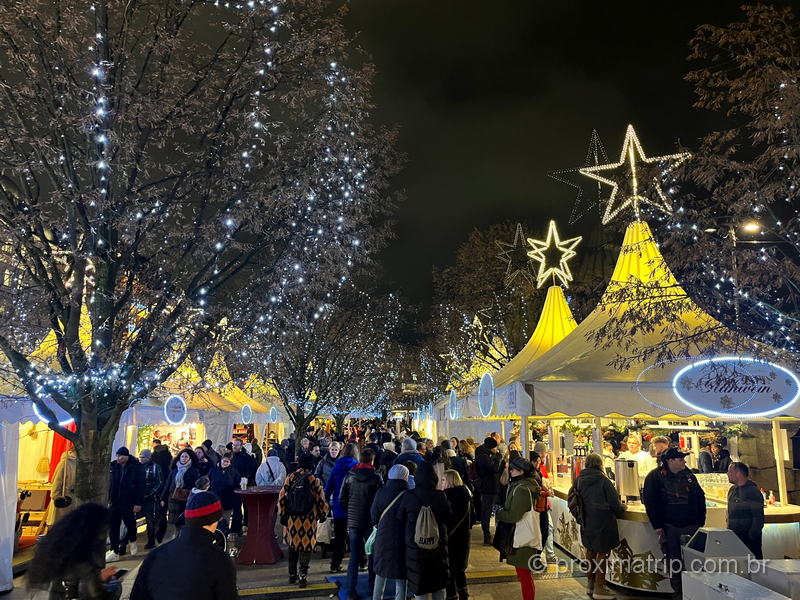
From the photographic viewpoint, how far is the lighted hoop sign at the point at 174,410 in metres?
13.4

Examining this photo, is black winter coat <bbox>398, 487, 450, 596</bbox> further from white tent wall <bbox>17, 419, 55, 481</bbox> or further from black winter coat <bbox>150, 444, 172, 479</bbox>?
white tent wall <bbox>17, 419, 55, 481</bbox>

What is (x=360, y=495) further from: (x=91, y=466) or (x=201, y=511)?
(x=201, y=511)

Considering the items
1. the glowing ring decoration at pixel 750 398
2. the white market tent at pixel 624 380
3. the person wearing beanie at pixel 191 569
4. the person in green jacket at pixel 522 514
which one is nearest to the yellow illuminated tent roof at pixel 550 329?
the white market tent at pixel 624 380

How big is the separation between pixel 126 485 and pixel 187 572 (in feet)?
23.9

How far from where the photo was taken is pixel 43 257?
20.4ft

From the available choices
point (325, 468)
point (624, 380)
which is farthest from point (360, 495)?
point (624, 380)

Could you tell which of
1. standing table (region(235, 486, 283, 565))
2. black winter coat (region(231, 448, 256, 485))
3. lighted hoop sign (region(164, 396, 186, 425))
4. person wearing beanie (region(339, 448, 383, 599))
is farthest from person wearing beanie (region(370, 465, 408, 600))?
lighted hoop sign (region(164, 396, 186, 425))

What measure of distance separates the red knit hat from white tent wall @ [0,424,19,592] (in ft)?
19.9

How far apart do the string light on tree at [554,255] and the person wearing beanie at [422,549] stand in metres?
15.5

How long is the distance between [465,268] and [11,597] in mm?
23306

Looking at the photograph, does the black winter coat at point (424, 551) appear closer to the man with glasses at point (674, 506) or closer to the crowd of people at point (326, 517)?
→ the crowd of people at point (326, 517)

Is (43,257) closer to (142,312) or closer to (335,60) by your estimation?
(142,312)

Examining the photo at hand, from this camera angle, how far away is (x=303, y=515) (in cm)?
782

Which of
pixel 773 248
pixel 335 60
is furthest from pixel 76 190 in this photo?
pixel 773 248
